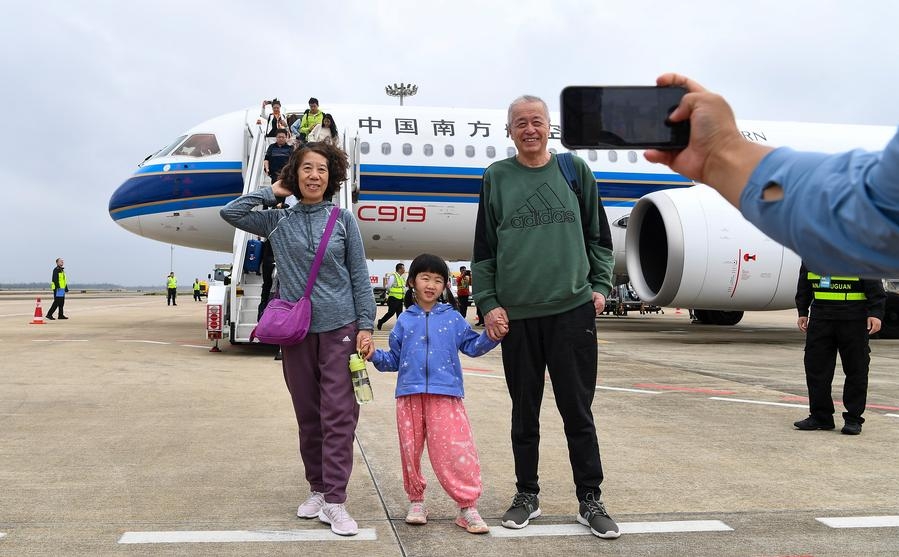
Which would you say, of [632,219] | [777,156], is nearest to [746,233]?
[632,219]

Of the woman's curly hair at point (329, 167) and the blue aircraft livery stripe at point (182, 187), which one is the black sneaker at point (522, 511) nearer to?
the woman's curly hair at point (329, 167)

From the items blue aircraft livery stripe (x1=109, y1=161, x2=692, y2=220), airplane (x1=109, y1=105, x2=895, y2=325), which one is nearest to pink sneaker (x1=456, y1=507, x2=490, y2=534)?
airplane (x1=109, y1=105, x2=895, y2=325)

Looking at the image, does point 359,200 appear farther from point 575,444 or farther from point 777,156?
point 777,156

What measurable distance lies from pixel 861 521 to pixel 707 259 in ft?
23.4

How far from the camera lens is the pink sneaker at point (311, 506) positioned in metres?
3.17

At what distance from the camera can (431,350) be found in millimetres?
3254

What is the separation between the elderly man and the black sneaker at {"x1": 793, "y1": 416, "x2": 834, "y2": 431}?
102 inches

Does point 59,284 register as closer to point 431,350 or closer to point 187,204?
point 187,204

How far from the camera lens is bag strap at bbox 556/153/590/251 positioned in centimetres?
323

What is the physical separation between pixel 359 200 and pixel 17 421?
782cm

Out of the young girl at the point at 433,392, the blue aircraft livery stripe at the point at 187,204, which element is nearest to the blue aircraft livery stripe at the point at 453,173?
the blue aircraft livery stripe at the point at 187,204

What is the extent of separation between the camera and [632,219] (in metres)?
10.6

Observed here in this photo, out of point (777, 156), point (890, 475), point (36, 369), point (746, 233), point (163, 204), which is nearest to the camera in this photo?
point (777, 156)

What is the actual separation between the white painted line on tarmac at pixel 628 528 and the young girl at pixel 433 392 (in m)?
0.11
